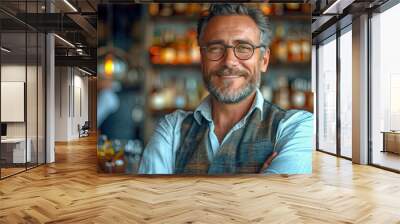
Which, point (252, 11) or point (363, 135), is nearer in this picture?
point (252, 11)

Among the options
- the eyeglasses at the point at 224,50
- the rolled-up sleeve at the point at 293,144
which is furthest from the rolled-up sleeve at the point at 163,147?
the rolled-up sleeve at the point at 293,144

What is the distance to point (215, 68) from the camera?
657 centimetres

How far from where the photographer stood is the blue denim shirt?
6.54 m

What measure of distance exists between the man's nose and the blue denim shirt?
0.63 metres

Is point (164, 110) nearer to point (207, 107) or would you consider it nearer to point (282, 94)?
point (207, 107)

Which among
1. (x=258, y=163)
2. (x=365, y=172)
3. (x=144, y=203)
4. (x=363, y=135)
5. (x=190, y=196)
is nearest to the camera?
(x=144, y=203)

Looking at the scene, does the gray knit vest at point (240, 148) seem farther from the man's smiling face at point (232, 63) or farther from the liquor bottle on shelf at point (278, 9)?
the liquor bottle on shelf at point (278, 9)

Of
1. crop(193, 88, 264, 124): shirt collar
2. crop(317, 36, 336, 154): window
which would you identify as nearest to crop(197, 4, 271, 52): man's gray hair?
crop(193, 88, 264, 124): shirt collar

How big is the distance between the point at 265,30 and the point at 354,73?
3.17 m

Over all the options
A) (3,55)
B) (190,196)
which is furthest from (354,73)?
(3,55)

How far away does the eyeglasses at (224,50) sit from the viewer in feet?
21.3

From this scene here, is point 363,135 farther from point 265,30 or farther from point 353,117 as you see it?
point 265,30

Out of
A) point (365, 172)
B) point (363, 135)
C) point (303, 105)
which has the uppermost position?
point (303, 105)

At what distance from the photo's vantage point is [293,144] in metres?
6.57
